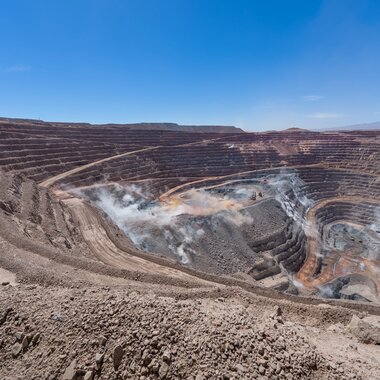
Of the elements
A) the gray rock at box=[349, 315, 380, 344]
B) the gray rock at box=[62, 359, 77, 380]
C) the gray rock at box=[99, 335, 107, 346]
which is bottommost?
the gray rock at box=[349, 315, 380, 344]

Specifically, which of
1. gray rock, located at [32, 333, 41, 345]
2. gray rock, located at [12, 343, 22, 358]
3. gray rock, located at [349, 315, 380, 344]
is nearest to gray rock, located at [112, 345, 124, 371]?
gray rock, located at [32, 333, 41, 345]

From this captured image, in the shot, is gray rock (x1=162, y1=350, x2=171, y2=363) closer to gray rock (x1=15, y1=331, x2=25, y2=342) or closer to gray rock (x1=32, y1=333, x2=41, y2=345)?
gray rock (x1=32, y1=333, x2=41, y2=345)

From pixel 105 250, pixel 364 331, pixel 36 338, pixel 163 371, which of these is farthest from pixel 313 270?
pixel 36 338

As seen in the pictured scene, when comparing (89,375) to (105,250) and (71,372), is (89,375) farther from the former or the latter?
(105,250)

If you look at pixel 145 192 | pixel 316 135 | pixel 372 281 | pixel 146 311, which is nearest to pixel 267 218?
pixel 372 281

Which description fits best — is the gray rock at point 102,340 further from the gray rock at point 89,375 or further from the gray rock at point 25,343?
the gray rock at point 25,343

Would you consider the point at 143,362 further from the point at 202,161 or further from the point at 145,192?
the point at 202,161
